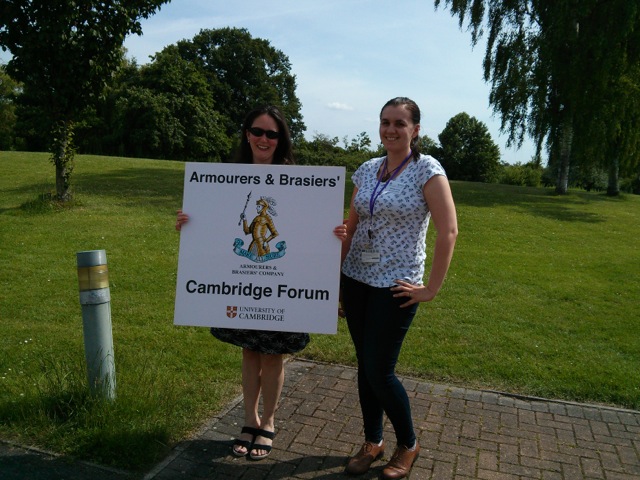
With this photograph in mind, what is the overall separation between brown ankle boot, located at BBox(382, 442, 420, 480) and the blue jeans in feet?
0.15

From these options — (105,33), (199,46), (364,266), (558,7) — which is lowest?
(364,266)

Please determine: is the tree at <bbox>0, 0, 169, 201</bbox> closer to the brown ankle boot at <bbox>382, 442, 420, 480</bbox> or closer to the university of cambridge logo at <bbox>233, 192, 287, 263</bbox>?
the university of cambridge logo at <bbox>233, 192, 287, 263</bbox>

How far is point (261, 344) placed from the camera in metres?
3.51

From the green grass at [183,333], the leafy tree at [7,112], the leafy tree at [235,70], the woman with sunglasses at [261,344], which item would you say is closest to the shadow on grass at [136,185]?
the green grass at [183,333]

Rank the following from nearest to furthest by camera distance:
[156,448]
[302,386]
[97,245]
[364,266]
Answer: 1. [364,266]
2. [156,448]
3. [302,386]
4. [97,245]

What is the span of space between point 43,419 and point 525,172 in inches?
1963

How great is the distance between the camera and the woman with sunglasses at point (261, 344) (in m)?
3.49

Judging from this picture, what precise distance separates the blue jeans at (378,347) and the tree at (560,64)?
60.9 ft

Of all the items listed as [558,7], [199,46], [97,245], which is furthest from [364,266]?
[199,46]

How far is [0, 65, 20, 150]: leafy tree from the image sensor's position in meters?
49.8

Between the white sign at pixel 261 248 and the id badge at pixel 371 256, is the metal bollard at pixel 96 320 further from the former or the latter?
the id badge at pixel 371 256

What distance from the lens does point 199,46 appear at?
58.7 metres

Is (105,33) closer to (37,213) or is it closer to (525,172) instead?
(37,213)

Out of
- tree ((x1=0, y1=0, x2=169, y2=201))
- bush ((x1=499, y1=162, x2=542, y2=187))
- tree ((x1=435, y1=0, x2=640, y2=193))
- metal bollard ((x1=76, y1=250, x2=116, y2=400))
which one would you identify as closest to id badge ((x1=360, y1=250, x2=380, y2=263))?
metal bollard ((x1=76, y1=250, x2=116, y2=400))
